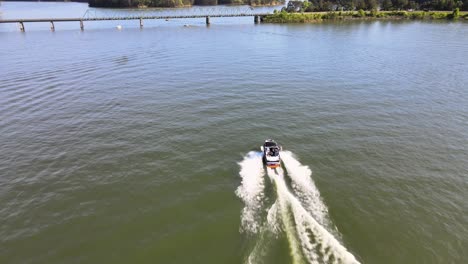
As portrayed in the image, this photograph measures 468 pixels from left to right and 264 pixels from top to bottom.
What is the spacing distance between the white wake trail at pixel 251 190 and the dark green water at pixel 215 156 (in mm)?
519

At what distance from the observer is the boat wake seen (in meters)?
16.9

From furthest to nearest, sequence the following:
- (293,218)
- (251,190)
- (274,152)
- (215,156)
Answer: (215,156), (274,152), (251,190), (293,218)

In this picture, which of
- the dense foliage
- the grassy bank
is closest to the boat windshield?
the grassy bank

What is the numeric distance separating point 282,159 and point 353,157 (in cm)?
739

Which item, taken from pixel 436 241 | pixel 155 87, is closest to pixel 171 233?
pixel 436 241

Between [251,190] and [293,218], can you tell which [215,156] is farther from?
[293,218]

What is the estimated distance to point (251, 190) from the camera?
22.8m

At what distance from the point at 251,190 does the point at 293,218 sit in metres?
4.77

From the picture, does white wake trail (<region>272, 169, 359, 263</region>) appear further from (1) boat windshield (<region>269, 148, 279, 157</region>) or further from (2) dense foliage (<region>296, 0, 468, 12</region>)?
(2) dense foliage (<region>296, 0, 468, 12</region>)

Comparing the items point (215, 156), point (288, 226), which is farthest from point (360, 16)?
point (288, 226)

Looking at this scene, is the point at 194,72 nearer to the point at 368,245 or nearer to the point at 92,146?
the point at 92,146

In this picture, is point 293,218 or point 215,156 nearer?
point 293,218

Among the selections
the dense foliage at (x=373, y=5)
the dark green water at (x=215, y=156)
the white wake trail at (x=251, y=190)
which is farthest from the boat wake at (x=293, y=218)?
the dense foliage at (x=373, y=5)

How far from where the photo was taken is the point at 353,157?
27453 mm
